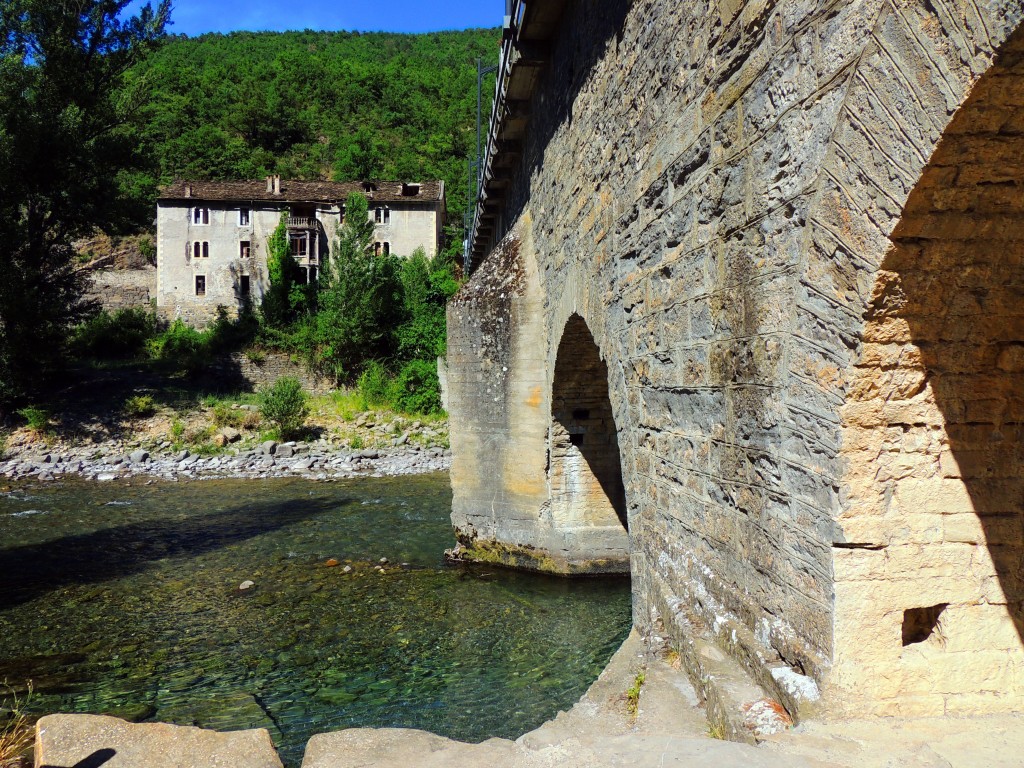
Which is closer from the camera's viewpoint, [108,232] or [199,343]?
[108,232]

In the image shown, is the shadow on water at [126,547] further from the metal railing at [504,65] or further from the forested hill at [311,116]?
the forested hill at [311,116]

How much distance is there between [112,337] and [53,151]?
345 inches

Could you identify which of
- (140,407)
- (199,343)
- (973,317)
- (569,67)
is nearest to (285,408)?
(140,407)

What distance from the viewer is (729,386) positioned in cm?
317

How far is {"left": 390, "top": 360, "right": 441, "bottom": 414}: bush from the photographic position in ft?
85.1

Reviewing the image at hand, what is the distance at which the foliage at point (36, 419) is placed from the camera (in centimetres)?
2143

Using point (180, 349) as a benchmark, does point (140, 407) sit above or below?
below

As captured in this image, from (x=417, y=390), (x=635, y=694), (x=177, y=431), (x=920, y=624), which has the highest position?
(x=920, y=624)

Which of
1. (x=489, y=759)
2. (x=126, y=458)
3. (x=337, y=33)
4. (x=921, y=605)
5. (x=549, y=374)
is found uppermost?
(x=337, y=33)

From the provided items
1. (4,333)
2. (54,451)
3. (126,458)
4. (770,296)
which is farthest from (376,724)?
(4,333)

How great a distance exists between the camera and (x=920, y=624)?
2.55 metres

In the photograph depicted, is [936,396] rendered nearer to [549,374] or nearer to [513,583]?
[549,374]

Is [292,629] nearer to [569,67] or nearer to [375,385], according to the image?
[569,67]

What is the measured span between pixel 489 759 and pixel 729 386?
5.60 feet
